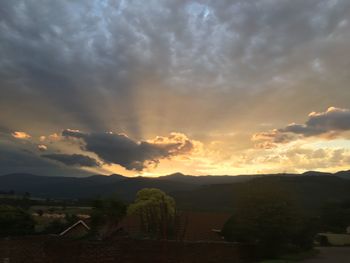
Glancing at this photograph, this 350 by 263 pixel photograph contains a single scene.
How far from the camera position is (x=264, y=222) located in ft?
125

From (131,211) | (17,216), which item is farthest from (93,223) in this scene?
(17,216)

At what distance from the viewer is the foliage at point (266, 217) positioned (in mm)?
38031

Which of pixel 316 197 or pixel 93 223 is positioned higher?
pixel 316 197

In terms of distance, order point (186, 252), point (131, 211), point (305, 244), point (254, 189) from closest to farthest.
A: point (186, 252) < point (254, 189) < point (305, 244) < point (131, 211)

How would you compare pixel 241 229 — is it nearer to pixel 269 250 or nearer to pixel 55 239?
pixel 269 250

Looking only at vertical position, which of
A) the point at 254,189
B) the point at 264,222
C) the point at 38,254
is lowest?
the point at 38,254

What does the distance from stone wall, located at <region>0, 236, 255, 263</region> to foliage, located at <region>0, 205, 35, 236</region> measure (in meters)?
30.3

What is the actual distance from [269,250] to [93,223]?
905 inches

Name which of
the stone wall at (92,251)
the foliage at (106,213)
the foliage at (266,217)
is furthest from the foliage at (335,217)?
the stone wall at (92,251)

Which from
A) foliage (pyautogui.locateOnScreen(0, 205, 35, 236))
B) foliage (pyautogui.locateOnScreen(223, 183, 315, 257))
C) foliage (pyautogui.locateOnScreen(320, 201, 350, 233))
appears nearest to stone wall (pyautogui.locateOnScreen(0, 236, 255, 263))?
foliage (pyautogui.locateOnScreen(223, 183, 315, 257))

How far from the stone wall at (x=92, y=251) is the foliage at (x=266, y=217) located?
8.77 meters

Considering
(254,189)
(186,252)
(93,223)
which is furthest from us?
(93,223)

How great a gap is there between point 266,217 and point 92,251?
55.2ft

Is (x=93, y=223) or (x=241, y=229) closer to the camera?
(x=241, y=229)
